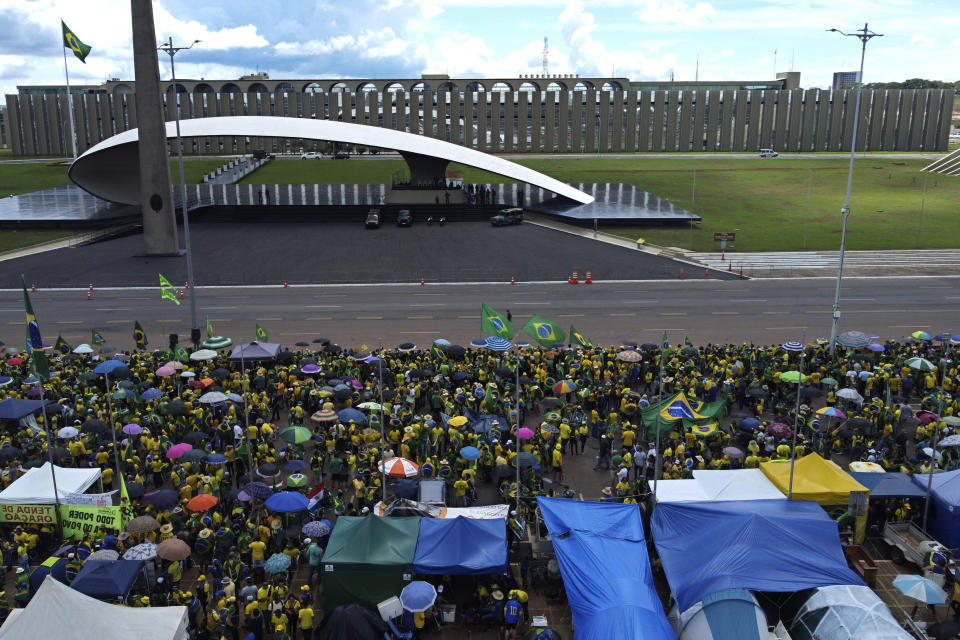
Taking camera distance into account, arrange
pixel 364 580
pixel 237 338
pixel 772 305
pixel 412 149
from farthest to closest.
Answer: pixel 412 149, pixel 772 305, pixel 237 338, pixel 364 580

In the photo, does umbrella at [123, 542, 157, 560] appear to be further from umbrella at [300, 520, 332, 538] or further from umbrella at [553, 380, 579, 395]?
umbrella at [553, 380, 579, 395]

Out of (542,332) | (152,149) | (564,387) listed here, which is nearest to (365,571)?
(564,387)

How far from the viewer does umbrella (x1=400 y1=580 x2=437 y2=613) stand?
12.1 meters

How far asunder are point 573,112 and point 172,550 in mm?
116064

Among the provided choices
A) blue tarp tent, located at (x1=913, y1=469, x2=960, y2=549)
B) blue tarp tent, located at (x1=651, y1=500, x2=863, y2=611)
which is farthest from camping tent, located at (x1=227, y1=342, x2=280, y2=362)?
blue tarp tent, located at (x1=913, y1=469, x2=960, y2=549)

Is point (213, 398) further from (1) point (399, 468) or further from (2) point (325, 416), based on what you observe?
(1) point (399, 468)

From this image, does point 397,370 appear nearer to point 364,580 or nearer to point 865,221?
point 364,580

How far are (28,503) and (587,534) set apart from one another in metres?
11.0

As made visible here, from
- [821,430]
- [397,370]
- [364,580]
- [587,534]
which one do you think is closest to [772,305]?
[821,430]

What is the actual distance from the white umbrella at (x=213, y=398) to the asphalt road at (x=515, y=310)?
10.3 metres

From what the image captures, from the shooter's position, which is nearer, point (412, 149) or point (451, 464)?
point (451, 464)

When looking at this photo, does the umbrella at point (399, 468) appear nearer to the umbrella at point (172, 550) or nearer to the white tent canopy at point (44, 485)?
the umbrella at point (172, 550)

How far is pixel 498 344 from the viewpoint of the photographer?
78.8ft

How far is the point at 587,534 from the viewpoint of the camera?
533 inches
